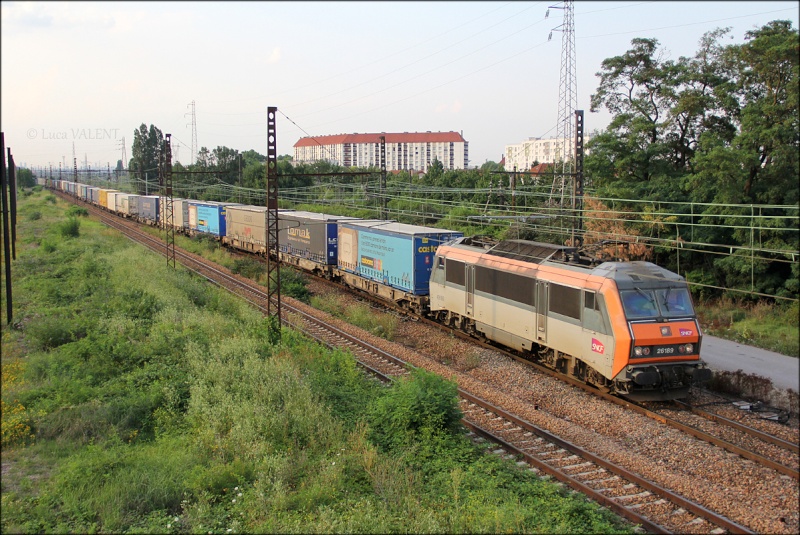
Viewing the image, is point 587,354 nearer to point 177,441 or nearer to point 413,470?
point 413,470

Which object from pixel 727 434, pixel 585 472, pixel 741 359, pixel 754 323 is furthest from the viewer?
pixel 741 359

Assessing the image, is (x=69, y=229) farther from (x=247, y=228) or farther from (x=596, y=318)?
(x=596, y=318)

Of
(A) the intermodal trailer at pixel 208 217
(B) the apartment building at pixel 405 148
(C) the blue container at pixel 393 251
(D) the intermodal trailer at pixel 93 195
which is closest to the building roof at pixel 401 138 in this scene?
(B) the apartment building at pixel 405 148

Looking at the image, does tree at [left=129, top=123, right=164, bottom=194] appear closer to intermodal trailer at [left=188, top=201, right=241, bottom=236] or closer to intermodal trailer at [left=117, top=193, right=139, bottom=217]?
intermodal trailer at [left=117, top=193, right=139, bottom=217]

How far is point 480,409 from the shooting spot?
13195 mm

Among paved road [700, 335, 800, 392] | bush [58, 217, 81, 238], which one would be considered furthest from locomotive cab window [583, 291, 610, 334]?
bush [58, 217, 81, 238]

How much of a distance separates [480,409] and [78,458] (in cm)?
742

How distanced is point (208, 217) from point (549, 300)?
3607cm

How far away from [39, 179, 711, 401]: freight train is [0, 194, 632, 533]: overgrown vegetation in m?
3.72

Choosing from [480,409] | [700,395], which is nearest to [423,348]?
[480,409]

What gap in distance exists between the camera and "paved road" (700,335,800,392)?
43.0 ft

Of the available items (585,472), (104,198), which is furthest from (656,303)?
(104,198)

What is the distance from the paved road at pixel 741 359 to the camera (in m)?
13.1

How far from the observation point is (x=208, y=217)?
46312 millimetres
